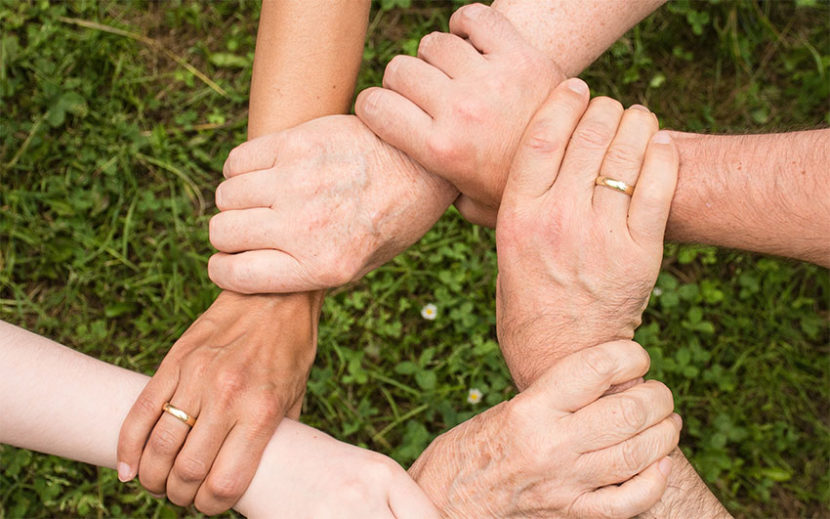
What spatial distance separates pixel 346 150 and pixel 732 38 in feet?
6.78

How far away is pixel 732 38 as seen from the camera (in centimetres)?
326

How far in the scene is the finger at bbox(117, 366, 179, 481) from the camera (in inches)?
74.7

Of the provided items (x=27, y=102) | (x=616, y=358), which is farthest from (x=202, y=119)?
(x=616, y=358)

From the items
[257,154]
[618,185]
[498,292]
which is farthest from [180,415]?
[618,185]

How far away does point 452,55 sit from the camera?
205 cm

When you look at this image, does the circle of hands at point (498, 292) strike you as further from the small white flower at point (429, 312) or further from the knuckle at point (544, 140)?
the small white flower at point (429, 312)

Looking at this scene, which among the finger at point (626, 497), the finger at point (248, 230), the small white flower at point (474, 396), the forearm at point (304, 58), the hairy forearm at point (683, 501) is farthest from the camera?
the small white flower at point (474, 396)

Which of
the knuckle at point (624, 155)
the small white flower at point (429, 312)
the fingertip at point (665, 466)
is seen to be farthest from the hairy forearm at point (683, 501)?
the small white flower at point (429, 312)

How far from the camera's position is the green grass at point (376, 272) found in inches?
113

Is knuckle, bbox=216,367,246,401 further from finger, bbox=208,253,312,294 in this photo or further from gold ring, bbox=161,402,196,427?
finger, bbox=208,253,312,294

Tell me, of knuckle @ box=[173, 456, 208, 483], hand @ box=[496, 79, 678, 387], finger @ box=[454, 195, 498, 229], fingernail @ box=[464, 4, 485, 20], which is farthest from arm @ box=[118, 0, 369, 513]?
hand @ box=[496, 79, 678, 387]

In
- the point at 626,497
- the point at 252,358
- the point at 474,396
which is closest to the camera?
the point at 626,497

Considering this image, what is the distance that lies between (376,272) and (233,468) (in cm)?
130

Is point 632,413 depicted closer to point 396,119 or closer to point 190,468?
point 396,119
